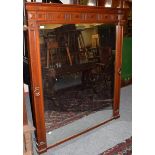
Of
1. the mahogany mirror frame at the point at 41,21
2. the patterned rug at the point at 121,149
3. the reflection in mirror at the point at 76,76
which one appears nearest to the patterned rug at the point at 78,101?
the reflection in mirror at the point at 76,76

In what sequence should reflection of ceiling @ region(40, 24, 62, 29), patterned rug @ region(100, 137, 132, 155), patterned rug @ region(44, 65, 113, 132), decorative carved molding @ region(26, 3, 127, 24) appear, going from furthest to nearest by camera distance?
patterned rug @ region(44, 65, 113, 132)
patterned rug @ region(100, 137, 132, 155)
reflection of ceiling @ region(40, 24, 62, 29)
decorative carved molding @ region(26, 3, 127, 24)

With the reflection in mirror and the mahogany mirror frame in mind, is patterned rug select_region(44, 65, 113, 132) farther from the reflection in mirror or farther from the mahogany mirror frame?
the mahogany mirror frame

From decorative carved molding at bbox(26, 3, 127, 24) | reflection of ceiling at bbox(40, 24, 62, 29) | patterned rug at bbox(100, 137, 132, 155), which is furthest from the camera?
patterned rug at bbox(100, 137, 132, 155)

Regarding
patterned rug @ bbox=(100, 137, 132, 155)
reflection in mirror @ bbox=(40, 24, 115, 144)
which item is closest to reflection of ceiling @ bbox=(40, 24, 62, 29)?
reflection in mirror @ bbox=(40, 24, 115, 144)

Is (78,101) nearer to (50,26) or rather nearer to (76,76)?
(76,76)

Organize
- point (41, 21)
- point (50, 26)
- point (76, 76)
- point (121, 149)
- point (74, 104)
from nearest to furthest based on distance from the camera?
point (41, 21), point (50, 26), point (121, 149), point (76, 76), point (74, 104)

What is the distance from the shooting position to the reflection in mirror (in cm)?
216

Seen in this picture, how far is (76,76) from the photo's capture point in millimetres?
2449

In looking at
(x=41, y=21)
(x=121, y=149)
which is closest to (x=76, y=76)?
(x=41, y=21)

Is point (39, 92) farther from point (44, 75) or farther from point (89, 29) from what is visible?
point (89, 29)

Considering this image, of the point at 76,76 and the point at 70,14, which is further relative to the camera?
the point at 76,76

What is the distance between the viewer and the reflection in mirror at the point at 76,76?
216 cm
